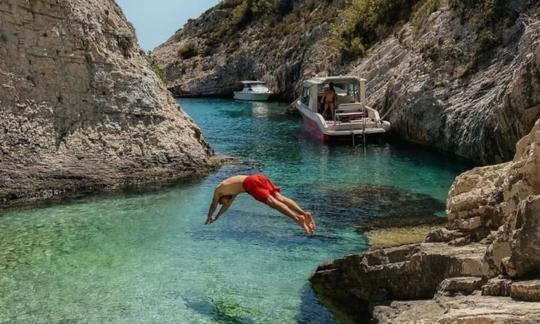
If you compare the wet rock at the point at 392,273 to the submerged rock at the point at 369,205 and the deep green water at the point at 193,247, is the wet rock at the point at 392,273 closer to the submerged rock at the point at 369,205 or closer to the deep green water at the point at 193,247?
the deep green water at the point at 193,247

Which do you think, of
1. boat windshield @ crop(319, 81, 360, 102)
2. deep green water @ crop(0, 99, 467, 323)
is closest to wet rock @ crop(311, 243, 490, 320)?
deep green water @ crop(0, 99, 467, 323)

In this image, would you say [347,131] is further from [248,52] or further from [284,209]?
[248,52]

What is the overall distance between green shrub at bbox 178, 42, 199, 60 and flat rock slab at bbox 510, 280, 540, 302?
69964mm

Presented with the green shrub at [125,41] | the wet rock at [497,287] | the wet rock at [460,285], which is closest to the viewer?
the wet rock at [497,287]

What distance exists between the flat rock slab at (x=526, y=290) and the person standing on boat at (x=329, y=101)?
2735cm

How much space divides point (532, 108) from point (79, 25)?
541 inches

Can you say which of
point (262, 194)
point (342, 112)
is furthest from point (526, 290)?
point (342, 112)

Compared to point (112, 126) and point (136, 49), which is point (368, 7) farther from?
point (112, 126)

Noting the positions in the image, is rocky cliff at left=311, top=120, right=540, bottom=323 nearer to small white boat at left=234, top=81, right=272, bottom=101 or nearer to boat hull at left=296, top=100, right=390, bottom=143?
boat hull at left=296, top=100, right=390, bottom=143

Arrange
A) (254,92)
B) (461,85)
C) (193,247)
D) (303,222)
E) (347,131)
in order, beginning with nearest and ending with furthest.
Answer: (303,222) < (193,247) < (461,85) < (347,131) < (254,92)

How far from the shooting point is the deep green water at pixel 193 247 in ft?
36.4

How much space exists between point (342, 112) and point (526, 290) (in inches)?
1055

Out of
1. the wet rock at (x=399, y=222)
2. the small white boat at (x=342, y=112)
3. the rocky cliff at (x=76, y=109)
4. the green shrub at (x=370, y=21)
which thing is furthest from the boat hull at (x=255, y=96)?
the wet rock at (x=399, y=222)

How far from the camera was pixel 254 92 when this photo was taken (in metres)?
58.8
